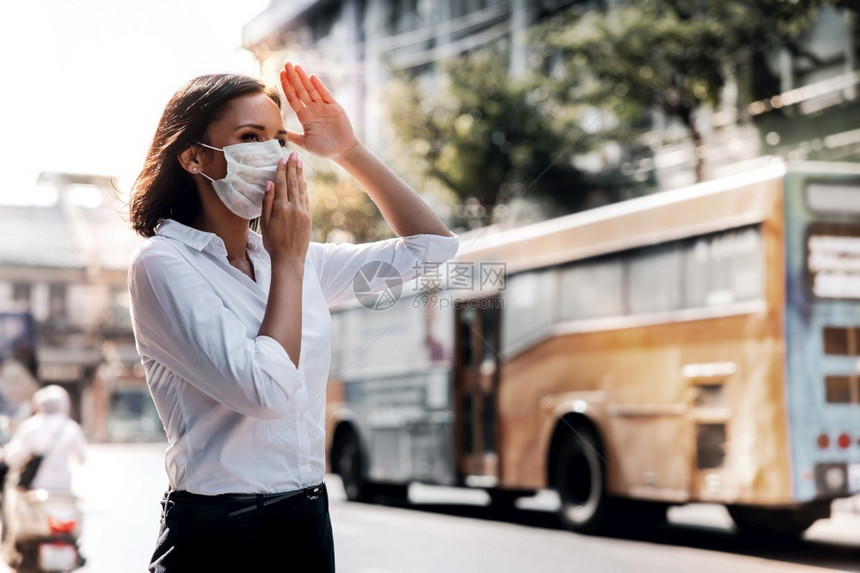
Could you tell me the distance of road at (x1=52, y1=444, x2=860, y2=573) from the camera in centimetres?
752

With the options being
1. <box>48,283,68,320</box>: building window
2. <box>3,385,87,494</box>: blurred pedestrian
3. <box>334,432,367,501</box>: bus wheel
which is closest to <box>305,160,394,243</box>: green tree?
<box>3,385,87,494</box>: blurred pedestrian

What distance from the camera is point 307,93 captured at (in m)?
1.99

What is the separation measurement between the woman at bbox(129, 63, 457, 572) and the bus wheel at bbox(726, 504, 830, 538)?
6.83 m

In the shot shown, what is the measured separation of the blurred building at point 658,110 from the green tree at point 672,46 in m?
0.39

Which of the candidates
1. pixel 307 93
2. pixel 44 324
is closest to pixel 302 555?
pixel 307 93

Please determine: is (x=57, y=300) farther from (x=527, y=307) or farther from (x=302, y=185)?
(x=302, y=185)

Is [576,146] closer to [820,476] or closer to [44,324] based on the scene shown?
[820,476]

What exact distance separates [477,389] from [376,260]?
29.9ft

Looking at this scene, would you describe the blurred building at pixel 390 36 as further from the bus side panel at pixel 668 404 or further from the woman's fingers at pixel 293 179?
the woman's fingers at pixel 293 179

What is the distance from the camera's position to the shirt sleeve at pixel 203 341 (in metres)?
1.56

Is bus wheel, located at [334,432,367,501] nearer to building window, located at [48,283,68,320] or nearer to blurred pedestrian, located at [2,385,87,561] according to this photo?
blurred pedestrian, located at [2,385,87,561]

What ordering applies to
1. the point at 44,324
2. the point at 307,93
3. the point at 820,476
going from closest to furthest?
the point at 307,93
the point at 820,476
the point at 44,324

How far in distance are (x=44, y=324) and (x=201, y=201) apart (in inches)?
1497

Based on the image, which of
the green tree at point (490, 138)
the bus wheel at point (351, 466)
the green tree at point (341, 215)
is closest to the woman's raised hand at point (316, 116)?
the green tree at point (341, 215)
